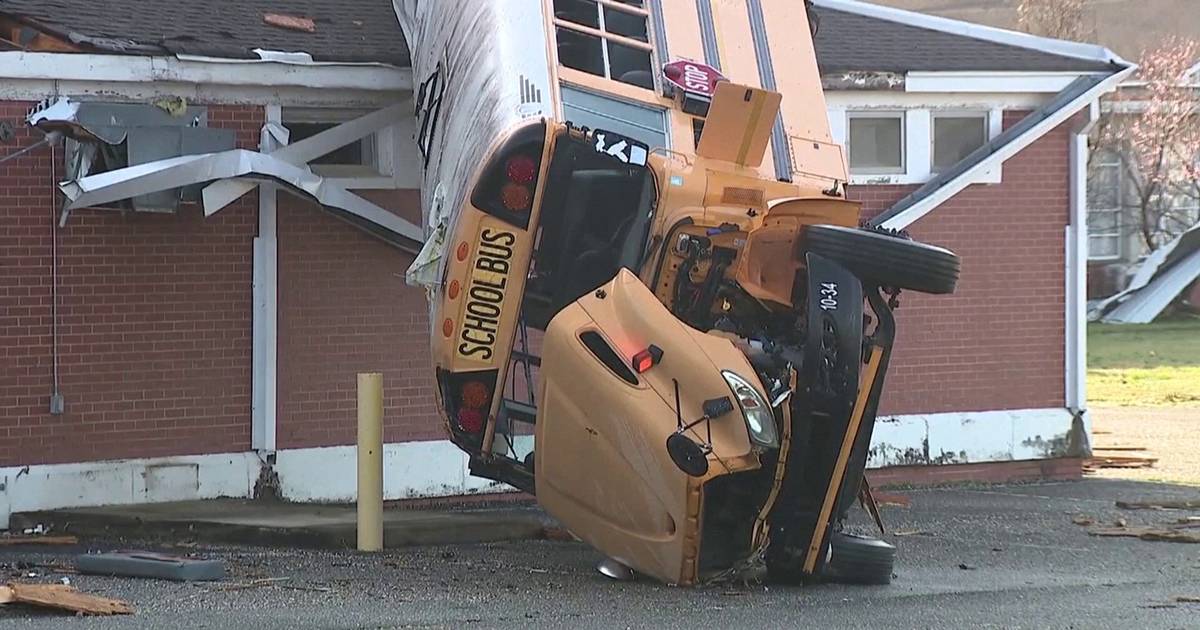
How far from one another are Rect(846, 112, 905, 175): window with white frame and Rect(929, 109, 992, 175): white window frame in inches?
10.6

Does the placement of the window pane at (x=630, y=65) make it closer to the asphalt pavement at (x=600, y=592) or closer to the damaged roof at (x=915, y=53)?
the asphalt pavement at (x=600, y=592)

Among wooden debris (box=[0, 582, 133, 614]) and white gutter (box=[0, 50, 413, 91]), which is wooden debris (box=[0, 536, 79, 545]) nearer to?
wooden debris (box=[0, 582, 133, 614])

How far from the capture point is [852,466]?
26.9 ft

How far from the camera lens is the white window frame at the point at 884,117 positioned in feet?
48.2

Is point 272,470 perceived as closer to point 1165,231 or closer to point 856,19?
point 856,19

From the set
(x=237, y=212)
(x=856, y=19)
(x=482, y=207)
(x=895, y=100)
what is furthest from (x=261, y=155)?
(x=856, y=19)

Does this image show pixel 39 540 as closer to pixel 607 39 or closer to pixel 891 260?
pixel 607 39

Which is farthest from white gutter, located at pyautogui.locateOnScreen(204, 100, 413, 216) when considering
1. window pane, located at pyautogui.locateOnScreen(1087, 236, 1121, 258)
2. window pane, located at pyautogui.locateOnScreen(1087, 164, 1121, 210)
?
window pane, located at pyautogui.locateOnScreen(1087, 236, 1121, 258)

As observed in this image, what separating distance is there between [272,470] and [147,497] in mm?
918

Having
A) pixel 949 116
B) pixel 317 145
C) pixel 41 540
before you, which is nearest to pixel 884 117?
pixel 949 116

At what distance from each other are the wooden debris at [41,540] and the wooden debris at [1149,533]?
6.83m

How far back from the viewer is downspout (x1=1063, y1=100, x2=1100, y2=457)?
15289 millimetres

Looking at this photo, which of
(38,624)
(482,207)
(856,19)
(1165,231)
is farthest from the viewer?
(1165,231)

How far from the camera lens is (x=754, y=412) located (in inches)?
310
